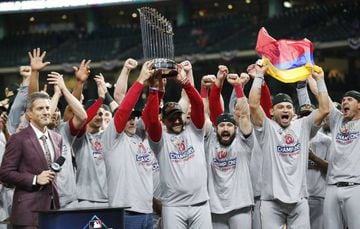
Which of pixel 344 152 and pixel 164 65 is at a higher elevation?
pixel 164 65

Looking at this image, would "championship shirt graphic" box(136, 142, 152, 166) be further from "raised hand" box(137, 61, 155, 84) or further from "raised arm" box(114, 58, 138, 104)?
"raised hand" box(137, 61, 155, 84)

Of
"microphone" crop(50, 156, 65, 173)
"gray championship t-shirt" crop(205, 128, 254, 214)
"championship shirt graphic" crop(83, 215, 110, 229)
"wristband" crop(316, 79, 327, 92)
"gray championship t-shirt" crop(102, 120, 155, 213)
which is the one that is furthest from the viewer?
"wristband" crop(316, 79, 327, 92)

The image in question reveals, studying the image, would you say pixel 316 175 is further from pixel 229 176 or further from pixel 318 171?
pixel 229 176

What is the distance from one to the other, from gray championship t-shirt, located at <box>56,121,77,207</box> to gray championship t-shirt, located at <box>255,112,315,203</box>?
1.81m

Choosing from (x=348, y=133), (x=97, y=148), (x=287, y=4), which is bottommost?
(x=97, y=148)

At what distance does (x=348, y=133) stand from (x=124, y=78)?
2.24m

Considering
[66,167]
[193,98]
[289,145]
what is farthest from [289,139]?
[66,167]

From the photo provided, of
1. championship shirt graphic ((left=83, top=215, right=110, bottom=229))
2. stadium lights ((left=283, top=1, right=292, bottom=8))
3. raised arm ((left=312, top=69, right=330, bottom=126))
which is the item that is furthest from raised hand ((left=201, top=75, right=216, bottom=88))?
stadium lights ((left=283, top=1, right=292, bottom=8))

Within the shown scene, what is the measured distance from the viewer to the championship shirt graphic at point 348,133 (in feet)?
25.1

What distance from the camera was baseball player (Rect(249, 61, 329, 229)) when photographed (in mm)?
7438

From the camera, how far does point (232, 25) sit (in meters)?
28.0

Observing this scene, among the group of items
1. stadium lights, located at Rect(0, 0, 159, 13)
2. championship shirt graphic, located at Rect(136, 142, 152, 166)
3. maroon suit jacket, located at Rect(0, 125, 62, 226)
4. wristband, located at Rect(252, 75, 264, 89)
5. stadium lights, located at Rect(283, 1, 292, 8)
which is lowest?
maroon suit jacket, located at Rect(0, 125, 62, 226)

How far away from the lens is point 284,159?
295 inches

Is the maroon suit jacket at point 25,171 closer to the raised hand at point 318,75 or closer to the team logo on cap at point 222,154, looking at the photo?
the team logo on cap at point 222,154
